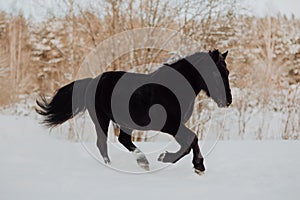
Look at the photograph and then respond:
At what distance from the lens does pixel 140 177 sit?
256cm

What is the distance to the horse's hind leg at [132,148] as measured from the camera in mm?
2809

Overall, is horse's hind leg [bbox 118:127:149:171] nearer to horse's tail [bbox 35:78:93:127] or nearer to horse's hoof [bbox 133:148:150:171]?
horse's hoof [bbox 133:148:150:171]

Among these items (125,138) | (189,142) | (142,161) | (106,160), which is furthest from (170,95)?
(106,160)

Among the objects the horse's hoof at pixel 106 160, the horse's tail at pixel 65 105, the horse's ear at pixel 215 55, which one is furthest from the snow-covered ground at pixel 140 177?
the horse's ear at pixel 215 55

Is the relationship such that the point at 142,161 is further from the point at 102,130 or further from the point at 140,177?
the point at 102,130

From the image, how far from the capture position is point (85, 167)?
2809 millimetres

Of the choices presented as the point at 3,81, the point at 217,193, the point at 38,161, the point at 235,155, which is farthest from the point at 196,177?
the point at 3,81

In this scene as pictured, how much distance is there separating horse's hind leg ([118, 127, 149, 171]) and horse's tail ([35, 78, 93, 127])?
0.45 m

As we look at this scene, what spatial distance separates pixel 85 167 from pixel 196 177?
952 mm

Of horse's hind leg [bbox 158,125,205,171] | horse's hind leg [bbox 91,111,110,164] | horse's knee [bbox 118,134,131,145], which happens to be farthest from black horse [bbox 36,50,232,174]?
horse's knee [bbox 118,134,131,145]

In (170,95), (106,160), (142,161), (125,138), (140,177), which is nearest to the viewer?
(140,177)

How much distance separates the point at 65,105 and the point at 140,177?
1047 millimetres

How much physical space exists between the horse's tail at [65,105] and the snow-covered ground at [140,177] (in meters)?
0.38

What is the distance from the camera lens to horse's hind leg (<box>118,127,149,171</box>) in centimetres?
281
